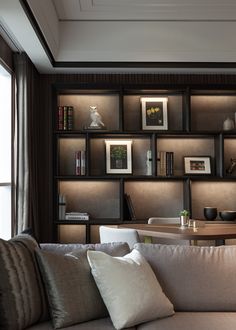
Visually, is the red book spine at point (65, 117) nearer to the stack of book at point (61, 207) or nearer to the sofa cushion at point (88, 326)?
the stack of book at point (61, 207)

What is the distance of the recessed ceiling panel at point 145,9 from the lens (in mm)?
3916

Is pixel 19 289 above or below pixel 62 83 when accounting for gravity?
below

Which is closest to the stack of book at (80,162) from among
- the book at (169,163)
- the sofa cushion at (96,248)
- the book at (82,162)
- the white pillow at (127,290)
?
the book at (82,162)

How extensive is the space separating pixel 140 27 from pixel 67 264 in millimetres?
3039

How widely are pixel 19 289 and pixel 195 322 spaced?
88cm

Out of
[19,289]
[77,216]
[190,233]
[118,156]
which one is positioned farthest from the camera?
[118,156]

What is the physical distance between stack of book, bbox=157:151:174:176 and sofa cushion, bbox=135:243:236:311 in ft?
7.39

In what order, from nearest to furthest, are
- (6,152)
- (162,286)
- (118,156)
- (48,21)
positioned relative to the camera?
(162,286) → (48,21) → (6,152) → (118,156)

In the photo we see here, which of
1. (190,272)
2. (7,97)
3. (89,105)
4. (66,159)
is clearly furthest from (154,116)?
(190,272)

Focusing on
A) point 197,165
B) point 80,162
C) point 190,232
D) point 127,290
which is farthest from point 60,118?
point 127,290

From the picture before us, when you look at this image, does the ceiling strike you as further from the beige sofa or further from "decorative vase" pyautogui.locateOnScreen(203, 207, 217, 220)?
the beige sofa

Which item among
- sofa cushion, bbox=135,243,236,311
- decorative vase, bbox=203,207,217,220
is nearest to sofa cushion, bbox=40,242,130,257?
sofa cushion, bbox=135,243,236,311

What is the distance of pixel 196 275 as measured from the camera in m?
2.33

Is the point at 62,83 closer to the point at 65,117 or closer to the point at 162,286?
the point at 65,117
